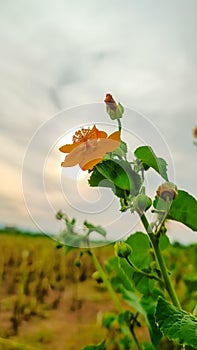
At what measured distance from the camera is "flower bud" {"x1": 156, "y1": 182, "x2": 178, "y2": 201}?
1.77 feet

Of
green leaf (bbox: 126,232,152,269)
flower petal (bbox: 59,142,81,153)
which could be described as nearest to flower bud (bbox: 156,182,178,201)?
flower petal (bbox: 59,142,81,153)

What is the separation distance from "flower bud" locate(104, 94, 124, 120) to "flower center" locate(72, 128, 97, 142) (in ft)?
0.12

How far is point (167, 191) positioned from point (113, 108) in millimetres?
112

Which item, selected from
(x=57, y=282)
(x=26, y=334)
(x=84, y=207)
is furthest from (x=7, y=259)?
(x=84, y=207)

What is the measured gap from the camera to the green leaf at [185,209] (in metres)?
0.56

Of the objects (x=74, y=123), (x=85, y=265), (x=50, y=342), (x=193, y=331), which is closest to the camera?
(x=193, y=331)

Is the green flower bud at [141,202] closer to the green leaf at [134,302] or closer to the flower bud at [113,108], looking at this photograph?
the flower bud at [113,108]

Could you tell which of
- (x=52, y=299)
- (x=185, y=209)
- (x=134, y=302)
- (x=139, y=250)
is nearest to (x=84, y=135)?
(x=185, y=209)

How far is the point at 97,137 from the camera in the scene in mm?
531

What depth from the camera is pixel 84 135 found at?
0.55 metres

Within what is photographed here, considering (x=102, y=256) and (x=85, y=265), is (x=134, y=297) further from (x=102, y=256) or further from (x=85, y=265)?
(x=102, y=256)

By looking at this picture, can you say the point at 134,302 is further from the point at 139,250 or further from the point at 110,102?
the point at 110,102

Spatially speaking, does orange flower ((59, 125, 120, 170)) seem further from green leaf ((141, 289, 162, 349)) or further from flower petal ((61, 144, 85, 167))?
green leaf ((141, 289, 162, 349))

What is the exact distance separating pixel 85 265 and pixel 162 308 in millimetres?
2015
